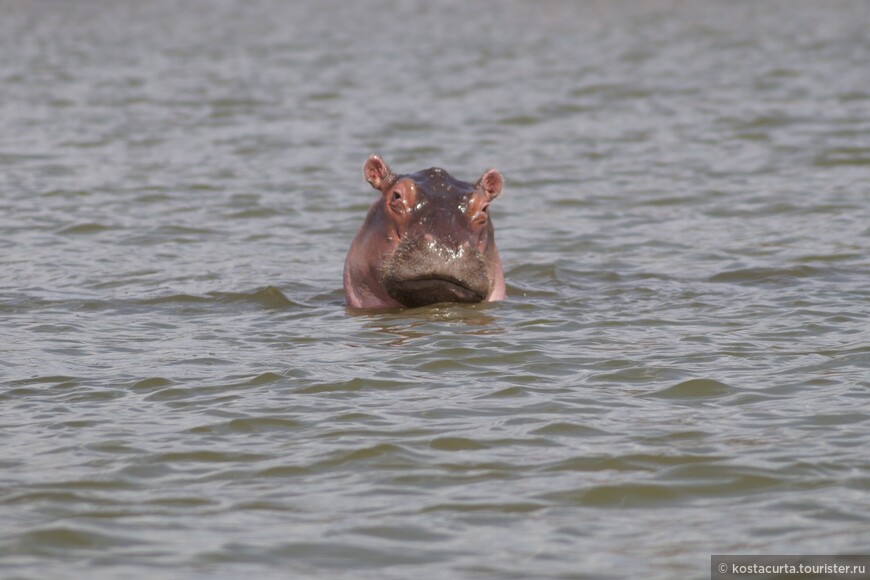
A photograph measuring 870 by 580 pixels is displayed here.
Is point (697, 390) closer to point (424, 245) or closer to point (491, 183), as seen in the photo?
point (424, 245)

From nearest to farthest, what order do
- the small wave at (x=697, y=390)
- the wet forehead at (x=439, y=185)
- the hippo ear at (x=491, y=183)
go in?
the small wave at (x=697, y=390) < the wet forehead at (x=439, y=185) < the hippo ear at (x=491, y=183)

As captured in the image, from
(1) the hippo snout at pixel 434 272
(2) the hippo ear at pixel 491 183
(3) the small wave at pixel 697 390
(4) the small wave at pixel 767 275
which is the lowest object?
(4) the small wave at pixel 767 275

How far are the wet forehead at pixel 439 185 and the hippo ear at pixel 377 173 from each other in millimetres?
266

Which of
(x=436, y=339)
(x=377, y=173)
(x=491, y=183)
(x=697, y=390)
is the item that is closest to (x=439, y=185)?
(x=491, y=183)

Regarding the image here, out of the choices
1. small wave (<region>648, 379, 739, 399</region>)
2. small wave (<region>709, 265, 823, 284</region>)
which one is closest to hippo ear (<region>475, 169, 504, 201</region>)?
small wave (<region>709, 265, 823, 284</region>)

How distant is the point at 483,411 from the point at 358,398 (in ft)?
2.68

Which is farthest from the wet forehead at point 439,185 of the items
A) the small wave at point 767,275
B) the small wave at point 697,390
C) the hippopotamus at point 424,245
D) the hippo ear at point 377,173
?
the small wave at point 697,390

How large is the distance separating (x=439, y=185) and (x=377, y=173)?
0.58 metres

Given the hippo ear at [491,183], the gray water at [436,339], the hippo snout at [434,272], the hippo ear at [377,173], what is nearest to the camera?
the gray water at [436,339]

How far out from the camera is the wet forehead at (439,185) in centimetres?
1177

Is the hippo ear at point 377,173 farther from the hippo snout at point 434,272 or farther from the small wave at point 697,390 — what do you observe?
the small wave at point 697,390

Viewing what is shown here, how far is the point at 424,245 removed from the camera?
1140 cm

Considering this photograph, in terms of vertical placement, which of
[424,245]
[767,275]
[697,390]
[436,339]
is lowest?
[767,275]

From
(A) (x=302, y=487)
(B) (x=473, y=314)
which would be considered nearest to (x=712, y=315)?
(B) (x=473, y=314)
